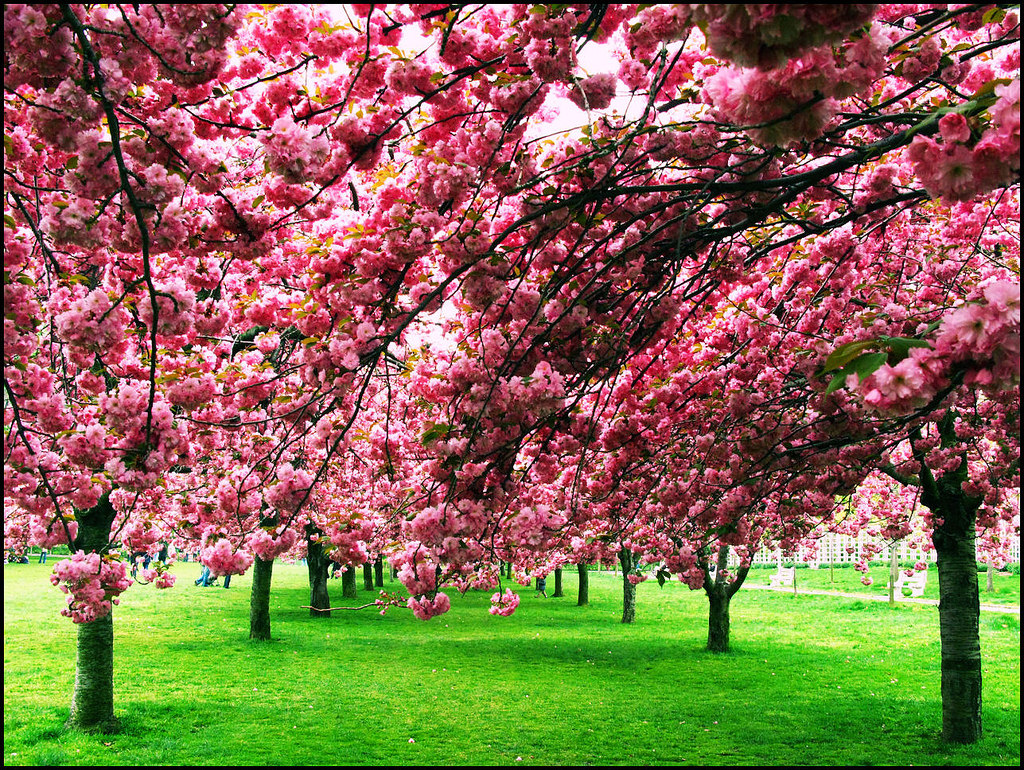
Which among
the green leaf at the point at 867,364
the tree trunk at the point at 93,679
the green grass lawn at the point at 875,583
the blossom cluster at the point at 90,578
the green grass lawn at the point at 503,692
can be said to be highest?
the green leaf at the point at 867,364

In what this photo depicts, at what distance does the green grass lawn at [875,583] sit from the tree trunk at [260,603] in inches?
686

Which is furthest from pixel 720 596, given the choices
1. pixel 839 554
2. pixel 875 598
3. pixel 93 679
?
pixel 839 554

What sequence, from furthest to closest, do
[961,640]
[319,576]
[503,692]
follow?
[319,576]
[503,692]
[961,640]

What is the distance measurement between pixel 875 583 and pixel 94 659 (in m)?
27.4

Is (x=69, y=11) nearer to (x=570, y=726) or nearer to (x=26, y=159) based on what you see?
(x=26, y=159)

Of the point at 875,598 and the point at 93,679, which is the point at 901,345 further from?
the point at 875,598

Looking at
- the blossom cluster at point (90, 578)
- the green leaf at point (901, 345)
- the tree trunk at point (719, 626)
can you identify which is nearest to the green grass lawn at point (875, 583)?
the tree trunk at point (719, 626)

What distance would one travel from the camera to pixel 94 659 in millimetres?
7512

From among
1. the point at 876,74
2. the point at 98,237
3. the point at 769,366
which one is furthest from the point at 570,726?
the point at 876,74

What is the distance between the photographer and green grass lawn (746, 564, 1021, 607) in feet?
70.1

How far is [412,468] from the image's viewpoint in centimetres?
1001

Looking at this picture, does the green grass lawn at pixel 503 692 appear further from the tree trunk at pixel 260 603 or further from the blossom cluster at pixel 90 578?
the blossom cluster at pixel 90 578

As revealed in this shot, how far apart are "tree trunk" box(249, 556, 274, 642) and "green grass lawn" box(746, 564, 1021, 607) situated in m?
17.4

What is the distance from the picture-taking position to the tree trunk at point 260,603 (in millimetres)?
13844
